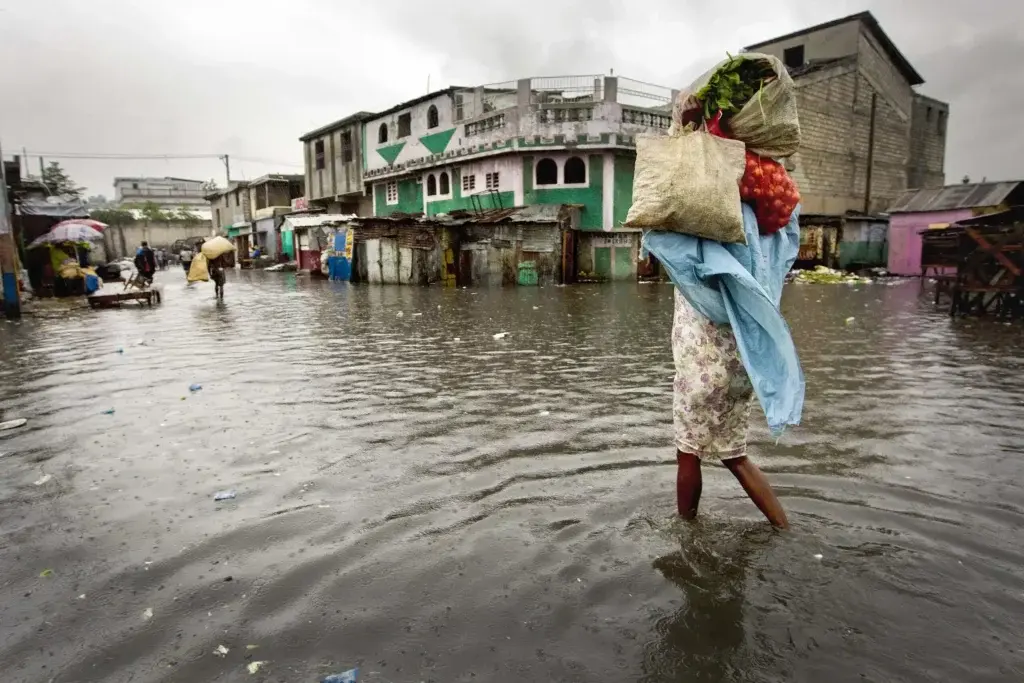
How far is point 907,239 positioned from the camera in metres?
27.0

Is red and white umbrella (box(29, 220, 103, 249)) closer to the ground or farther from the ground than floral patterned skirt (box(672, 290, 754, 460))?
farther from the ground

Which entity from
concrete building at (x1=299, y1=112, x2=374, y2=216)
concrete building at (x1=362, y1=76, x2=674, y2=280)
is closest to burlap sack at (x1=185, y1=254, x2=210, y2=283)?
concrete building at (x1=362, y1=76, x2=674, y2=280)

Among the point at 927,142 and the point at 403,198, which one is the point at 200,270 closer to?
the point at 403,198

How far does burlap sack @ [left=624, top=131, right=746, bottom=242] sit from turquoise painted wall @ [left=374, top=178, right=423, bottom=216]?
100ft

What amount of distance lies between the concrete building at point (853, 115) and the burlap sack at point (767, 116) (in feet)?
92.3

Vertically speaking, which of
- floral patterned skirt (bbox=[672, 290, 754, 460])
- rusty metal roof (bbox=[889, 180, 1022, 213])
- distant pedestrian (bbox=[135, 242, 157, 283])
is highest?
rusty metal roof (bbox=[889, 180, 1022, 213])

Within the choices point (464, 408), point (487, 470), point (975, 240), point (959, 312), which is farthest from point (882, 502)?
point (959, 312)

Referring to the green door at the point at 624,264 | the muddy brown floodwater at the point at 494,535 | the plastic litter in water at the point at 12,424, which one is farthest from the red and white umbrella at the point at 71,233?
the green door at the point at 624,264

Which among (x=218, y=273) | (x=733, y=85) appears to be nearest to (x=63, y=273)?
(x=218, y=273)

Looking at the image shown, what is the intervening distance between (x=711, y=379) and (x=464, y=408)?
10.3 feet

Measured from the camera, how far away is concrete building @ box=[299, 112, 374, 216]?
36.4 metres

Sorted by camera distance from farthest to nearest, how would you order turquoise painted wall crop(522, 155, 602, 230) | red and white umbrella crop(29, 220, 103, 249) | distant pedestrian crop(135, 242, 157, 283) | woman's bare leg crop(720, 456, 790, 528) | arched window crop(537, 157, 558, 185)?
arched window crop(537, 157, 558, 185), turquoise painted wall crop(522, 155, 602, 230), distant pedestrian crop(135, 242, 157, 283), red and white umbrella crop(29, 220, 103, 249), woman's bare leg crop(720, 456, 790, 528)

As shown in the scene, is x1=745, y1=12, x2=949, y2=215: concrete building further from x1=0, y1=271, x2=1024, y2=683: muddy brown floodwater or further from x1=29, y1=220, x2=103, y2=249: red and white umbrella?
x1=29, y1=220, x2=103, y2=249: red and white umbrella

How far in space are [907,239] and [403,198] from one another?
2397 cm
